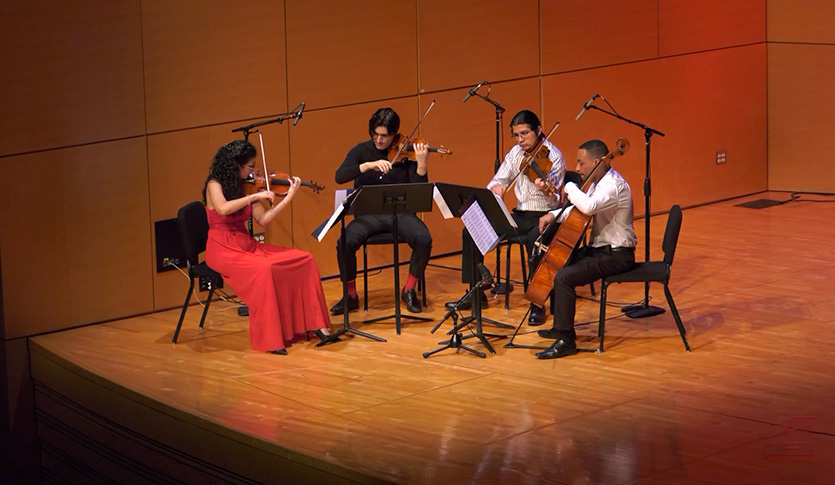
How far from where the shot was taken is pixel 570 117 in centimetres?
849

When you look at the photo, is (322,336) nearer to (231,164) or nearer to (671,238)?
(231,164)

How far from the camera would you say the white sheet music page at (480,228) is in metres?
5.45

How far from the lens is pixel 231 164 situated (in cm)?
582

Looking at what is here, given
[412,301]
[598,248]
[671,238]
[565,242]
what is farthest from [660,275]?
[412,301]

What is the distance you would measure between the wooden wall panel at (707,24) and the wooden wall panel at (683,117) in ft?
0.30

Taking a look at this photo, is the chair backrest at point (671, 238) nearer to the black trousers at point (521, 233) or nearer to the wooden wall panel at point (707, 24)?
the black trousers at point (521, 233)

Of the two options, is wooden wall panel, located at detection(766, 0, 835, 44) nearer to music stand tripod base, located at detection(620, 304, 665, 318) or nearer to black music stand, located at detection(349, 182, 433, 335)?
music stand tripod base, located at detection(620, 304, 665, 318)

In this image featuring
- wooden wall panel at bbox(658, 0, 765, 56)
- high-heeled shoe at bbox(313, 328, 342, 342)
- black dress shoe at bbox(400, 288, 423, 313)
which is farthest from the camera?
wooden wall panel at bbox(658, 0, 765, 56)

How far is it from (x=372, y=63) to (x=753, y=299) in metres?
2.81

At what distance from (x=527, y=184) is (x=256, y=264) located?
1.70 meters

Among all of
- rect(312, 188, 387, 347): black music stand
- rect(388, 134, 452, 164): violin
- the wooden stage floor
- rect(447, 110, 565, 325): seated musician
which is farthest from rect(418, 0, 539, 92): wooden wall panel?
rect(312, 188, 387, 347): black music stand

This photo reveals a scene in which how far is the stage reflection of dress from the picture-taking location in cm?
582

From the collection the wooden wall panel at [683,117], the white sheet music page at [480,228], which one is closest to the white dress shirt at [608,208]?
the white sheet music page at [480,228]

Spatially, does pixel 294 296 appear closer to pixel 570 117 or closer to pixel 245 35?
pixel 245 35
